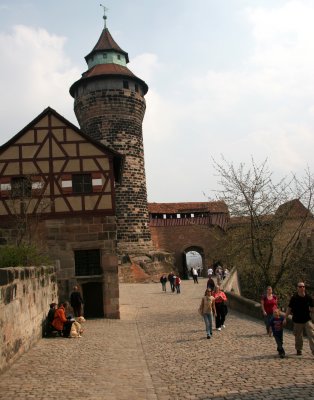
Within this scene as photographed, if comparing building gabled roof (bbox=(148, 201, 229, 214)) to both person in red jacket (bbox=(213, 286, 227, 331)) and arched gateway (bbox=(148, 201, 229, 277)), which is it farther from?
person in red jacket (bbox=(213, 286, 227, 331))

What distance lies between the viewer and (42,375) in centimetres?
773

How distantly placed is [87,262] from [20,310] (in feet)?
27.4

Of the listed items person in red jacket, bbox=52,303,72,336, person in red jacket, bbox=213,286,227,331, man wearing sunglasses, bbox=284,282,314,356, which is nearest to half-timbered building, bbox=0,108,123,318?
person in red jacket, bbox=52,303,72,336

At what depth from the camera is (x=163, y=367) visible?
8258 mm

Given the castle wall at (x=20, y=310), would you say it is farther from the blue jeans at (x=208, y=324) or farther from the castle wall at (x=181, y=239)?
the castle wall at (x=181, y=239)

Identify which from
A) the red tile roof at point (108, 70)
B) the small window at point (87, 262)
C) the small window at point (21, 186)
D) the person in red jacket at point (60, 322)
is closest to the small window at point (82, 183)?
the small window at point (21, 186)

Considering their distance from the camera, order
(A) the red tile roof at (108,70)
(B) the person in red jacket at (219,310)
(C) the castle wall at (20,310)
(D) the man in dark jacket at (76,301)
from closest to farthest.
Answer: (C) the castle wall at (20,310)
(B) the person in red jacket at (219,310)
(D) the man in dark jacket at (76,301)
(A) the red tile roof at (108,70)

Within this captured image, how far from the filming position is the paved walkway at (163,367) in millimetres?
6395

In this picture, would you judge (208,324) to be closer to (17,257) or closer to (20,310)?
(20,310)

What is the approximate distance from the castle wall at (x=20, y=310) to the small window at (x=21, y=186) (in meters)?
5.52

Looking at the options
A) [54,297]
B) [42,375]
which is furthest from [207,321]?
[54,297]

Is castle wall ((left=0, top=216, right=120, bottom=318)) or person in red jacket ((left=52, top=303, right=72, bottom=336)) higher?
castle wall ((left=0, top=216, right=120, bottom=318))

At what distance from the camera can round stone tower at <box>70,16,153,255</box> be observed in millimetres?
34094

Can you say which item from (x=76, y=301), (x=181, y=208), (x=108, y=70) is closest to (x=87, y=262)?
(x=76, y=301)
